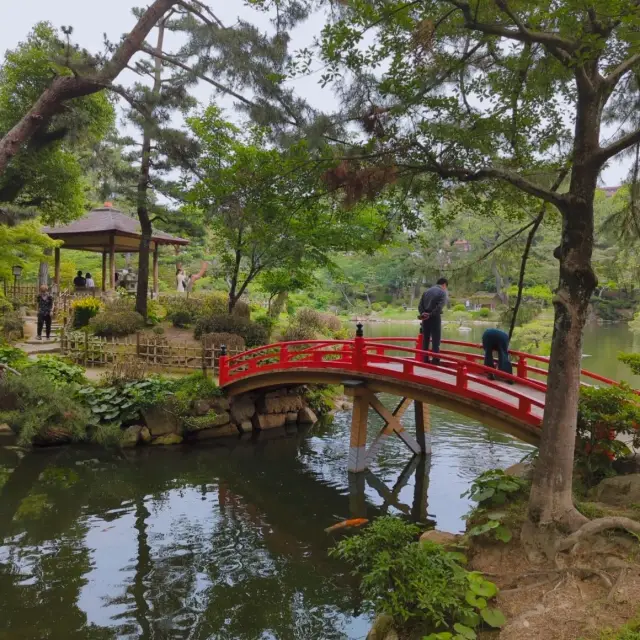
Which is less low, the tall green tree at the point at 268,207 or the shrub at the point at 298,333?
the tall green tree at the point at 268,207

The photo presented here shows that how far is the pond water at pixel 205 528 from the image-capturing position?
5.92 meters

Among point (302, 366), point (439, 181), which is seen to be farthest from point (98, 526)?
point (439, 181)

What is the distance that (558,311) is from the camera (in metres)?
5.51

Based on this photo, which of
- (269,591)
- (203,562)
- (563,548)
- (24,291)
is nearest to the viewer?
(563,548)

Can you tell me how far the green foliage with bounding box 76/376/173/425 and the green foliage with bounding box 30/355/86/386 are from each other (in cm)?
64

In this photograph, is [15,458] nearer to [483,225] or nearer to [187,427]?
[187,427]

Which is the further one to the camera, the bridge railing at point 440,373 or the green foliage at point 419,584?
the bridge railing at point 440,373

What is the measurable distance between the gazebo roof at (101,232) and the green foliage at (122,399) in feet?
29.2

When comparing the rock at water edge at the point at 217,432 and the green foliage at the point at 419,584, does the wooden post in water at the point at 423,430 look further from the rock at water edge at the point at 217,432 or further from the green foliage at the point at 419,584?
the green foliage at the point at 419,584

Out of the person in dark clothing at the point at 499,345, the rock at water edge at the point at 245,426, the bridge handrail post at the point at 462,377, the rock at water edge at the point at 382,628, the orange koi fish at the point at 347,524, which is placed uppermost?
the person in dark clothing at the point at 499,345

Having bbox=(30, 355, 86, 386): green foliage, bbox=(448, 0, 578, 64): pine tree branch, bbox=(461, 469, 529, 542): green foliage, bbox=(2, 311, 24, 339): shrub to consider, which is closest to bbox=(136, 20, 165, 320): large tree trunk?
bbox=(2, 311, 24, 339): shrub

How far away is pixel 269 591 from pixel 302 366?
18.6ft

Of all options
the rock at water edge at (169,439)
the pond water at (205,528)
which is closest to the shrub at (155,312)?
the rock at water edge at (169,439)

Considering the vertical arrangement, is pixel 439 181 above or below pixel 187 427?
above
